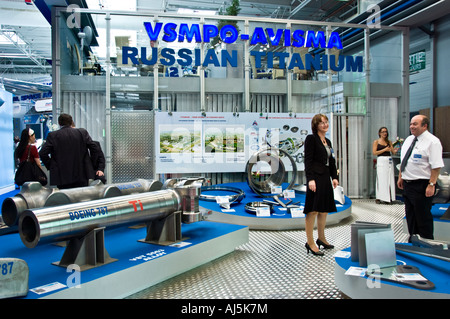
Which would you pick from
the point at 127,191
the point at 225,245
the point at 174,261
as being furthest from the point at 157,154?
the point at 174,261

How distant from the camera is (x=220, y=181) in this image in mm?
7848

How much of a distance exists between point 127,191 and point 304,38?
19.8ft

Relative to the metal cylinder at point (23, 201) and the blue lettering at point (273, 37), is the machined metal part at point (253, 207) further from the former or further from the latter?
the blue lettering at point (273, 37)

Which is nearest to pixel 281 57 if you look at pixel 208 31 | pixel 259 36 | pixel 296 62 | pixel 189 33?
pixel 296 62

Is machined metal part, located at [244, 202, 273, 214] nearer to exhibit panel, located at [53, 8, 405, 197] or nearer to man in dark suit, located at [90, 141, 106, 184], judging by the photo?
man in dark suit, located at [90, 141, 106, 184]

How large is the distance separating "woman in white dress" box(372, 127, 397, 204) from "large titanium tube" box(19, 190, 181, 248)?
5631 mm

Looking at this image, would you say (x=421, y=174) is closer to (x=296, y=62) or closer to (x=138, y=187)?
(x=138, y=187)

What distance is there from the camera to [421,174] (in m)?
3.77

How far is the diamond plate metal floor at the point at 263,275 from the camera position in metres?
2.79

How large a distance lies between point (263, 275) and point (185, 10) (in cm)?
1173

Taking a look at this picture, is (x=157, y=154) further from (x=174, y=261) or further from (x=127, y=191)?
(x=174, y=261)

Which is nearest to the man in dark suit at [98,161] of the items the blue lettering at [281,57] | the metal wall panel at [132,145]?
the metal wall panel at [132,145]

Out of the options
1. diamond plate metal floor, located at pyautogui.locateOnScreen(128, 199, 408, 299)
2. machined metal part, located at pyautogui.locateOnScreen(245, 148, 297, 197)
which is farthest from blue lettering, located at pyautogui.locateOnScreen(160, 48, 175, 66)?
diamond plate metal floor, located at pyautogui.locateOnScreen(128, 199, 408, 299)

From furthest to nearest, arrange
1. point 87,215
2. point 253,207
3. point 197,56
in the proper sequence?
1. point 197,56
2. point 253,207
3. point 87,215
